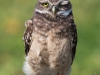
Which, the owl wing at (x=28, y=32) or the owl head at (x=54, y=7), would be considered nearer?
the owl head at (x=54, y=7)

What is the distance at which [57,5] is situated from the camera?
11.9 m

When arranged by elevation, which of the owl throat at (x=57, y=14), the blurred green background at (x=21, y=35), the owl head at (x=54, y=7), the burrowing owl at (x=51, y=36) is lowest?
the blurred green background at (x=21, y=35)

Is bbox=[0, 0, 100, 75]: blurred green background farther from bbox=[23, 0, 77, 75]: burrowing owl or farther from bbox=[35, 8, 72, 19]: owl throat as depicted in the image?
bbox=[35, 8, 72, 19]: owl throat

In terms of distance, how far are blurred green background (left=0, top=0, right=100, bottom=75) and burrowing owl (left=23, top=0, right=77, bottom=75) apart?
69.8 inches

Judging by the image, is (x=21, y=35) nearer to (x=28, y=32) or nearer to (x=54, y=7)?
(x=28, y=32)

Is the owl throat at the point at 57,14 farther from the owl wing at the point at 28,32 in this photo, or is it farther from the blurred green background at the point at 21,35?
the blurred green background at the point at 21,35

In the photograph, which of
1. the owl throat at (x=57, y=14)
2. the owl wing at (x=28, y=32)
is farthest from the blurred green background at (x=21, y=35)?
the owl throat at (x=57, y=14)

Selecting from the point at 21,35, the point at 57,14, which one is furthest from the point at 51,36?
the point at 21,35

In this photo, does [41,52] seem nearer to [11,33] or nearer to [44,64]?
[44,64]

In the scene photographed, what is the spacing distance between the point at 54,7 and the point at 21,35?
3.98 meters

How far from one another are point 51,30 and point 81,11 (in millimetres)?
5029

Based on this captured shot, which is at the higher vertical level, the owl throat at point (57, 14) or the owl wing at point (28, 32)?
the owl throat at point (57, 14)

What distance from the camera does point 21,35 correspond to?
51.5ft

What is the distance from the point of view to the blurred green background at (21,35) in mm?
14406
